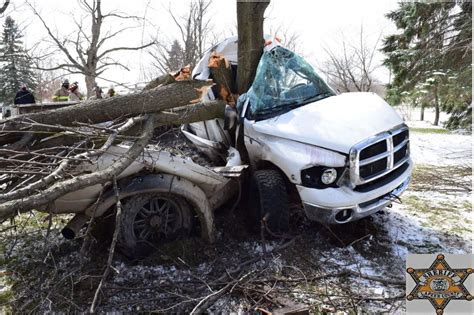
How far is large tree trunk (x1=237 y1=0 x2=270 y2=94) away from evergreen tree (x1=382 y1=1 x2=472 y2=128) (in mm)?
6596

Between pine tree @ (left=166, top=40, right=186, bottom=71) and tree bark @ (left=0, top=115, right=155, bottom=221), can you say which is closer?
→ tree bark @ (left=0, top=115, right=155, bottom=221)

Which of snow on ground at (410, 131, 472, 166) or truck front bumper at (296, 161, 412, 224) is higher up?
truck front bumper at (296, 161, 412, 224)

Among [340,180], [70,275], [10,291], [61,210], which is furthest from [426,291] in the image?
[10,291]

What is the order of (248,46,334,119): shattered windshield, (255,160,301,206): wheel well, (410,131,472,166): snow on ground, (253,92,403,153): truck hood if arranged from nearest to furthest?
(253,92,403,153): truck hood, (255,160,301,206): wheel well, (248,46,334,119): shattered windshield, (410,131,472,166): snow on ground

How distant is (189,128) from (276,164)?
239cm

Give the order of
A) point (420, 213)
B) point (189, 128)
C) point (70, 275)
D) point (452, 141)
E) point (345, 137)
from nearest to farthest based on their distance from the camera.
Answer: point (70, 275)
point (345, 137)
point (420, 213)
point (189, 128)
point (452, 141)

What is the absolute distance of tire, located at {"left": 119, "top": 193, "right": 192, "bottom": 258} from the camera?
3.73 meters

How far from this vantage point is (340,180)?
3.80 m

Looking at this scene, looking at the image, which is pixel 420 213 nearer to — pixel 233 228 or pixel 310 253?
pixel 310 253

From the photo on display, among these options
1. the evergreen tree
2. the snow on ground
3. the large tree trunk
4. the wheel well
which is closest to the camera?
the wheel well

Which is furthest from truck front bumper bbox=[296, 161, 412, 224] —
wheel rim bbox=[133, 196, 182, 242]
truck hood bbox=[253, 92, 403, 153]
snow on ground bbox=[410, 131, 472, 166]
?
snow on ground bbox=[410, 131, 472, 166]

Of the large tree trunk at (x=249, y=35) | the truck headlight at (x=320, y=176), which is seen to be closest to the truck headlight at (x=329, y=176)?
the truck headlight at (x=320, y=176)

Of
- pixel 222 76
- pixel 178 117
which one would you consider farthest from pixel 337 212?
pixel 222 76

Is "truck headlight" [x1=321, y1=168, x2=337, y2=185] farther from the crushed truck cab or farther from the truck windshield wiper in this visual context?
the truck windshield wiper
